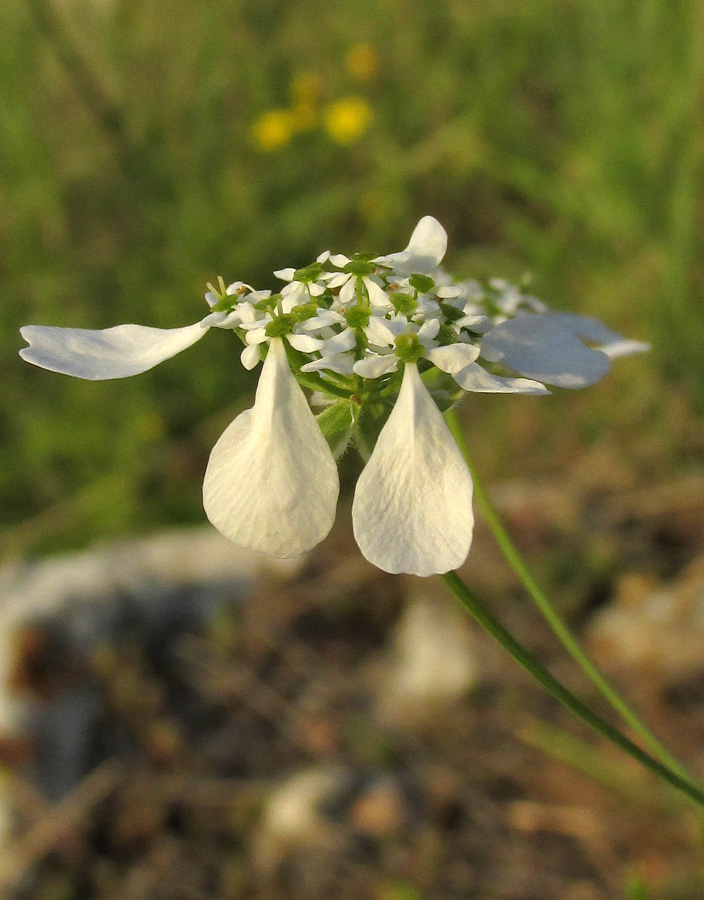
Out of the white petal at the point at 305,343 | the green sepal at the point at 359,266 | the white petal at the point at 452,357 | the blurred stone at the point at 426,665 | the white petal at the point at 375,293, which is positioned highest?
the green sepal at the point at 359,266

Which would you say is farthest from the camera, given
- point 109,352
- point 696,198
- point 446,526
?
point 696,198

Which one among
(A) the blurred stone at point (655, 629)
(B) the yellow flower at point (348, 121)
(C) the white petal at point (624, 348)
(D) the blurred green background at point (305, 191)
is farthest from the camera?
(B) the yellow flower at point (348, 121)

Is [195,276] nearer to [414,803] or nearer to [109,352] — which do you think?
[414,803]

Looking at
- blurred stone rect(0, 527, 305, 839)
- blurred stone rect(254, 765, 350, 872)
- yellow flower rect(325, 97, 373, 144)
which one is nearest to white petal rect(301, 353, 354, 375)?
blurred stone rect(254, 765, 350, 872)

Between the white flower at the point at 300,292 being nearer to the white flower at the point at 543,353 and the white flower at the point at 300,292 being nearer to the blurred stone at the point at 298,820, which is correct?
the white flower at the point at 543,353

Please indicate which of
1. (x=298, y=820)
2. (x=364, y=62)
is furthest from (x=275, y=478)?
(x=364, y=62)

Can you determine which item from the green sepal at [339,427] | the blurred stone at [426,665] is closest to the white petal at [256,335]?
the green sepal at [339,427]

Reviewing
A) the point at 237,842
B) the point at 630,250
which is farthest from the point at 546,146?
the point at 237,842
